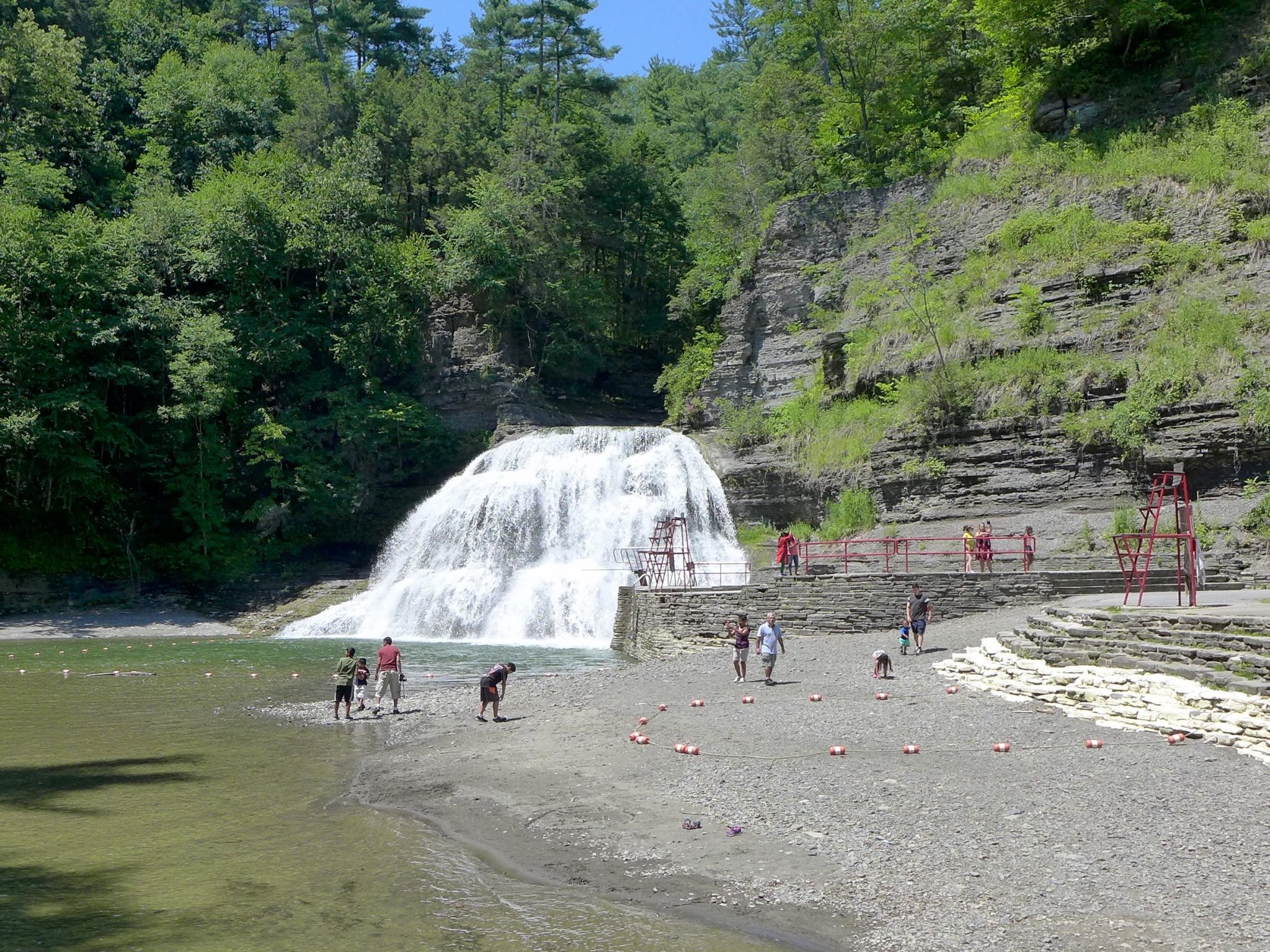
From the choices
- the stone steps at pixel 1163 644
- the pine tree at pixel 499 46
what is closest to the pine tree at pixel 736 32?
the pine tree at pixel 499 46

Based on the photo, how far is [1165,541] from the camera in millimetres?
20672

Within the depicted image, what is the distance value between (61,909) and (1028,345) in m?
24.2

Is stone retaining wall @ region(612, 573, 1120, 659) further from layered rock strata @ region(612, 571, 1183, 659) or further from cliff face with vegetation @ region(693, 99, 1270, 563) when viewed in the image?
cliff face with vegetation @ region(693, 99, 1270, 563)

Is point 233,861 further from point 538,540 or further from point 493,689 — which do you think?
point 538,540

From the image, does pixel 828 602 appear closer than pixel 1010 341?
Yes

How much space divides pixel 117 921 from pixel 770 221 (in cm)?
3354

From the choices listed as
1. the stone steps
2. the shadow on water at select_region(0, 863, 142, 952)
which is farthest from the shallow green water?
the stone steps

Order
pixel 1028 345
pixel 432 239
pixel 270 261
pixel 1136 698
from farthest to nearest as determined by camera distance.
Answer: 1. pixel 432 239
2. pixel 270 261
3. pixel 1028 345
4. pixel 1136 698

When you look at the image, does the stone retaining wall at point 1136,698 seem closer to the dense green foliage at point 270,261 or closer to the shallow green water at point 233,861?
the shallow green water at point 233,861

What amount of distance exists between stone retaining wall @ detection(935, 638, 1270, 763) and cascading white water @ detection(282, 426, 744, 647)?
41.2 ft

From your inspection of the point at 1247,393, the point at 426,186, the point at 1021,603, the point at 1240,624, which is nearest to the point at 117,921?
the point at 1240,624

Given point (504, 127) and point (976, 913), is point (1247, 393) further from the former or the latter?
point (504, 127)

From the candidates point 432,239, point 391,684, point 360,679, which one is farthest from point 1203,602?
point 432,239

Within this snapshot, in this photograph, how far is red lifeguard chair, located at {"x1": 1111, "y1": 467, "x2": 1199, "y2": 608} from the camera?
15672mm
